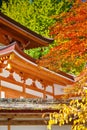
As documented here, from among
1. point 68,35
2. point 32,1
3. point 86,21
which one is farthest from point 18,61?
point 32,1

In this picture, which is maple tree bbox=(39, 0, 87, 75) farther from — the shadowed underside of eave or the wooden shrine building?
the wooden shrine building

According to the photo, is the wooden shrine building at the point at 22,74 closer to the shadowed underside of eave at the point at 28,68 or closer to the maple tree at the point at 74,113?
the shadowed underside of eave at the point at 28,68

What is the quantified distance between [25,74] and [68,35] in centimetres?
470

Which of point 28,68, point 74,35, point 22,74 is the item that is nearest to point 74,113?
point 74,35

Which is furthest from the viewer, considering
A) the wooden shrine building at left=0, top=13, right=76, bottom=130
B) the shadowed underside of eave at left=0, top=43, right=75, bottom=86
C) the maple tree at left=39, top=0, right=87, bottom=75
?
the shadowed underside of eave at left=0, top=43, right=75, bottom=86

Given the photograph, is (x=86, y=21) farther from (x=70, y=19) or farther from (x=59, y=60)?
(x=59, y=60)

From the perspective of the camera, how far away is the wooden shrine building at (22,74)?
14.4m

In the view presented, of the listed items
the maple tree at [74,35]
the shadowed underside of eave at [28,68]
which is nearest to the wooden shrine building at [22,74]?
the shadowed underside of eave at [28,68]

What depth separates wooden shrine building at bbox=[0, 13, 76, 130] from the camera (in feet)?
47.2

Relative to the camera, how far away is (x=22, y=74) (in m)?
18.1

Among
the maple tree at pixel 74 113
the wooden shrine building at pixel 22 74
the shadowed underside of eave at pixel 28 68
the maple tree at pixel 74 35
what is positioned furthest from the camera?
the shadowed underside of eave at pixel 28 68

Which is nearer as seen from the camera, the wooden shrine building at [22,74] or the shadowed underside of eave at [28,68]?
the wooden shrine building at [22,74]

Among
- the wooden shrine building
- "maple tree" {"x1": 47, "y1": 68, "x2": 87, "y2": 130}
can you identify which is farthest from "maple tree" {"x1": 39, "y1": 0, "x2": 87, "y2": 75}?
"maple tree" {"x1": 47, "y1": 68, "x2": 87, "y2": 130}

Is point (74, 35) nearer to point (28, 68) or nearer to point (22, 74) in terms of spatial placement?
point (28, 68)
